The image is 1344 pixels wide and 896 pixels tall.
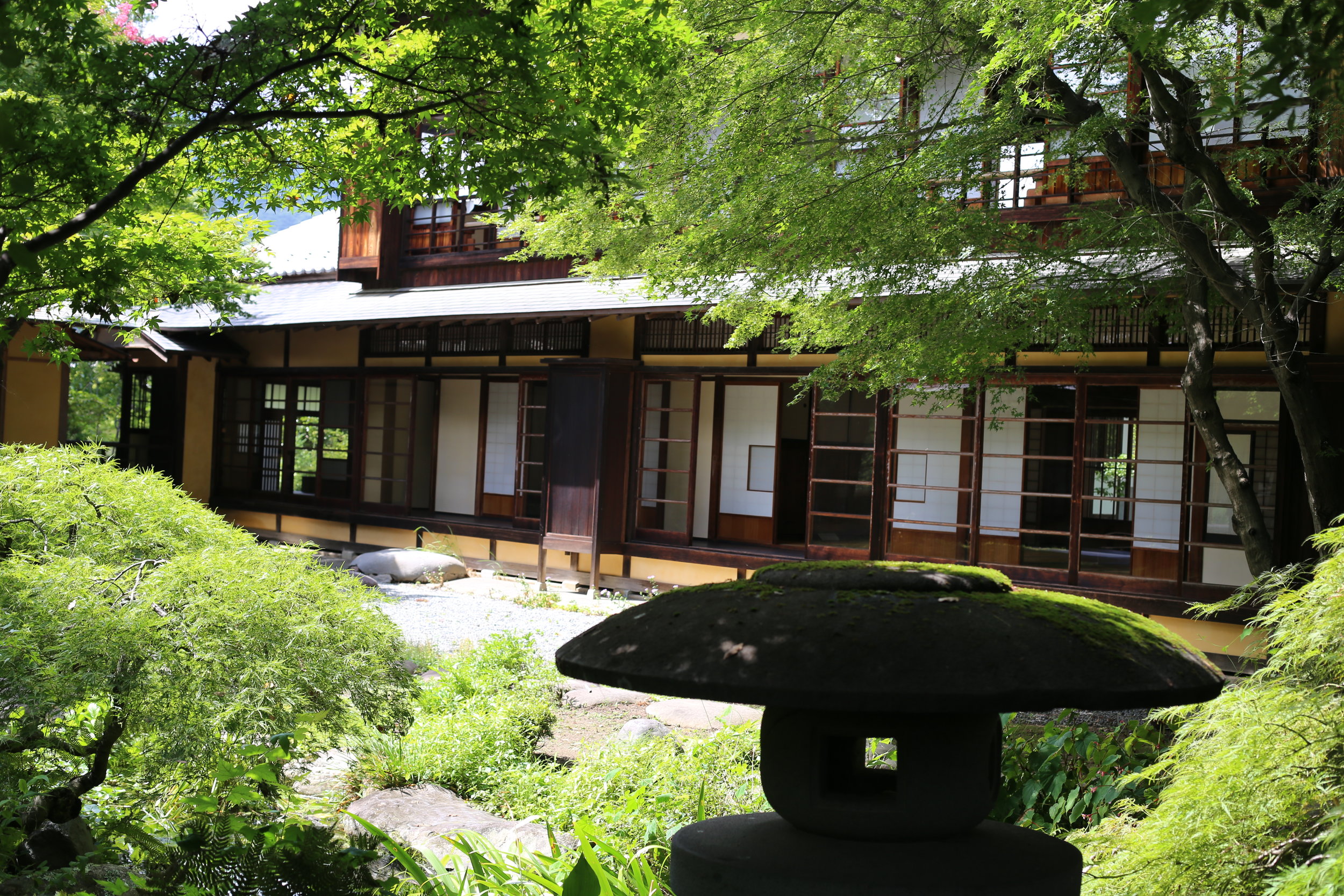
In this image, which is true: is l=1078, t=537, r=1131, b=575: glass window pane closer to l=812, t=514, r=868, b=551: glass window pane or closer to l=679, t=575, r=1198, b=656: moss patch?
l=812, t=514, r=868, b=551: glass window pane

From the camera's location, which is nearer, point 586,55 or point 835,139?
point 586,55

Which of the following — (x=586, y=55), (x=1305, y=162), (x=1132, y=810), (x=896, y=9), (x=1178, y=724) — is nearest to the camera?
(x=1132, y=810)

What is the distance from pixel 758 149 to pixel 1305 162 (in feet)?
14.2

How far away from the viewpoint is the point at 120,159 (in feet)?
14.8

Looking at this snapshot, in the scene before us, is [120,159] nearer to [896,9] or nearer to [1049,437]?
[896,9]

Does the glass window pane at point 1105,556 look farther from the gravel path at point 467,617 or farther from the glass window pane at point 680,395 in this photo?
the gravel path at point 467,617

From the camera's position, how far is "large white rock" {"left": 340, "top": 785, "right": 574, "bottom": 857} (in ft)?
12.2

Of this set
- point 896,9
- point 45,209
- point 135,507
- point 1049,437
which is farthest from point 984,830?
point 1049,437

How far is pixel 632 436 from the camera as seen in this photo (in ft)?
37.3

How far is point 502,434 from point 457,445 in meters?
0.81

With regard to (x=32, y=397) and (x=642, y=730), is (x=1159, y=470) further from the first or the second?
(x=32, y=397)

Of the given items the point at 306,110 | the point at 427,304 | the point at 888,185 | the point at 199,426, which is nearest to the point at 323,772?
the point at 306,110

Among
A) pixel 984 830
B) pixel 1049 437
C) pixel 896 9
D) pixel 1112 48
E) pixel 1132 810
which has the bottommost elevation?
pixel 1132 810

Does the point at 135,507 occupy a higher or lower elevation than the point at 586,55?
lower
